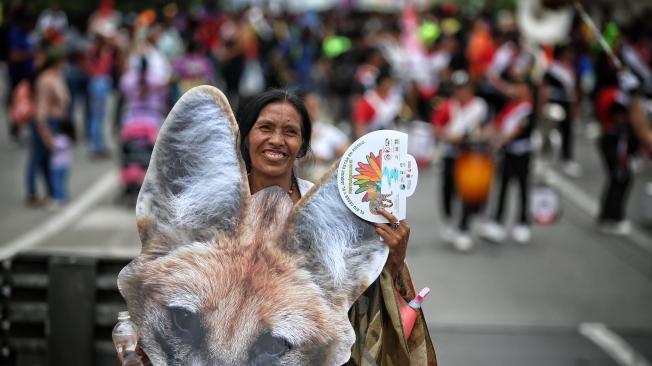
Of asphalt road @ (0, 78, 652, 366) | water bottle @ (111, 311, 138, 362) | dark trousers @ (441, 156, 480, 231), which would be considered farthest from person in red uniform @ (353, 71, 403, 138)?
water bottle @ (111, 311, 138, 362)

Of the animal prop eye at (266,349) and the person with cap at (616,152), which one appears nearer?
the animal prop eye at (266,349)

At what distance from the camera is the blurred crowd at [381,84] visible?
11.0 metres

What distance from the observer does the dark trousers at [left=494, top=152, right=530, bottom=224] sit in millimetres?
11164

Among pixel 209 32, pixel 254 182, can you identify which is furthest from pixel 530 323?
pixel 209 32

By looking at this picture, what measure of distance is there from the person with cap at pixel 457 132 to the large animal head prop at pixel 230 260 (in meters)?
7.60

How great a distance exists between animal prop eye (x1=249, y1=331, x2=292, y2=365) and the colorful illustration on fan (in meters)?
0.47

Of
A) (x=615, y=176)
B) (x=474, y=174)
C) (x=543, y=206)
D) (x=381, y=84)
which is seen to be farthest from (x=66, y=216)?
(x=615, y=176)

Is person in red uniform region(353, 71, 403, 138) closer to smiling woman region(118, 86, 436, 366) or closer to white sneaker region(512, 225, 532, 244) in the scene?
white sneaker region(512, 225, 532, 244)

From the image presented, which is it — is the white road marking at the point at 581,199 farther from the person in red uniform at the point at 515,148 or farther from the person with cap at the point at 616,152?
the person in red uniform at the point at 515,148

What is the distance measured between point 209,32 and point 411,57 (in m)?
5.25

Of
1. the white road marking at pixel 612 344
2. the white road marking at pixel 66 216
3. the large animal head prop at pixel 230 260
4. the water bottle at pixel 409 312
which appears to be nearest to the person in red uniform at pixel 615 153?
the white road marking at pixel 612 344

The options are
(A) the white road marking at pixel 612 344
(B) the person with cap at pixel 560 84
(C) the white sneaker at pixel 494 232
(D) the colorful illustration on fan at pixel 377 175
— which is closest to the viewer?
(D) the colorful illustration on fan at pixel 377 175

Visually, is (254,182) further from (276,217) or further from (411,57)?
(411,57)

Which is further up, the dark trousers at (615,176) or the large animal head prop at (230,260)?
the large animal head prop at (230,260)
